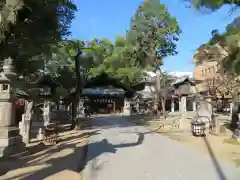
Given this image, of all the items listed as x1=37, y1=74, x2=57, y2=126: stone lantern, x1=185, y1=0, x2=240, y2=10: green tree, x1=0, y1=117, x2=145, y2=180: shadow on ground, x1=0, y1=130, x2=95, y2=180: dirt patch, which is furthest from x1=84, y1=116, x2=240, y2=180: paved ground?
x1=37, y1=74, x2=57, y2=126: stone lantern

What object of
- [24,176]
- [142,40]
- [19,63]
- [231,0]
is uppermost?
[142,40]

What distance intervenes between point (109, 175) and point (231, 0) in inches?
293

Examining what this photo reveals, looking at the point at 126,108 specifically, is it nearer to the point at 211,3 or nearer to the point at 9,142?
the point at 9,142

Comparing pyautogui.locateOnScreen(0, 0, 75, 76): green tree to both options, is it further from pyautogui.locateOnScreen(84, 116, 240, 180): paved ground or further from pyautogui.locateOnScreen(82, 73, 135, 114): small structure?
pyautogui.locateOnScreen(82, 73, 135, 114): small structure

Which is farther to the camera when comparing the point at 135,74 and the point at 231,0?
the point at 135,74

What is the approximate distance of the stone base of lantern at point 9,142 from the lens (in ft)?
39.9

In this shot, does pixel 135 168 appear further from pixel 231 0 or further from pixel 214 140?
pixel 214 140

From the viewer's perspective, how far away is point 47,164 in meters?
10.7

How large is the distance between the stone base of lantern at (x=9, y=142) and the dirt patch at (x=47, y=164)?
45cm

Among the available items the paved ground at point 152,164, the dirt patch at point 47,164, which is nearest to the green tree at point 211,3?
the paved ground at point 152,164

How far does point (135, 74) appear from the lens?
50469 mm

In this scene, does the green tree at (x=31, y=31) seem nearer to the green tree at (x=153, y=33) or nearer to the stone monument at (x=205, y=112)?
the stone monument at (x=205, y=112)

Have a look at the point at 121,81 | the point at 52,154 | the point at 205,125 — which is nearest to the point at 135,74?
the point at 121,81

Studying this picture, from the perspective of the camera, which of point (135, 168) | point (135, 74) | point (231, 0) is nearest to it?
point (135, 168)
